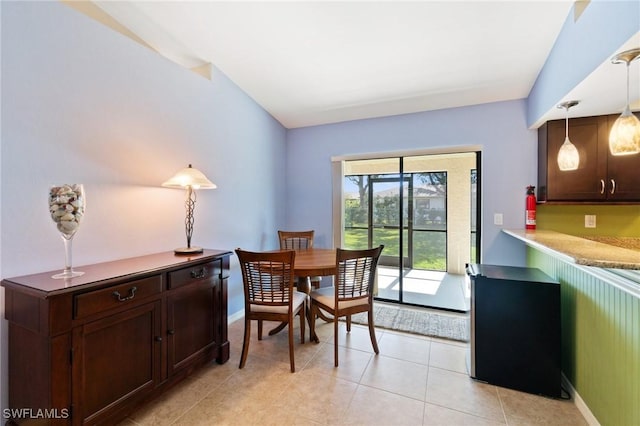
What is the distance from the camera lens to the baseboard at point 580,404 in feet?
5.32

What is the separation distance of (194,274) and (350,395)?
4.69ft

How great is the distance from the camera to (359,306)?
7.79 feet

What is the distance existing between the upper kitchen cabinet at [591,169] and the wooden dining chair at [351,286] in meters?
1.93

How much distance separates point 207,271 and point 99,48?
70.4 inches

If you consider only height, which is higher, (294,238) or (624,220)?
(624,220)

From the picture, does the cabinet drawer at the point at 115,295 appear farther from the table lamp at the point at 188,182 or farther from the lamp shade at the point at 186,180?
the lamp shade at the point at 186,180

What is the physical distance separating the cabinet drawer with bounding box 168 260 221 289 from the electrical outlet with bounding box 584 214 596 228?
3613 mm

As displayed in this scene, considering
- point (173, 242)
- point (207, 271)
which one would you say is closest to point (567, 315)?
point (207, 271)

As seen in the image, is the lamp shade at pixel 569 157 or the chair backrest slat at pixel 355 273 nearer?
the lamp shade at pixel 569 157

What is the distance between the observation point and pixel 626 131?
144 centimetres

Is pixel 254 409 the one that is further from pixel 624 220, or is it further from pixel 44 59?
pixel 624 220

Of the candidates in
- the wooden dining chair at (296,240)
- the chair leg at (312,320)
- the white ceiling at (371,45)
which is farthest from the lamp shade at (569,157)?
the wooden dining chair at (296,240)

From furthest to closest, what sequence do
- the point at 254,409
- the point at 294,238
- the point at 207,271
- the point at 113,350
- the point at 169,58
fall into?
1. the point at 294,238
2. the point at 169,58
3. the point at 207,271
4. the point at 254,409
5. the point at 113,350

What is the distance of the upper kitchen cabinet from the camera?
2.40m
